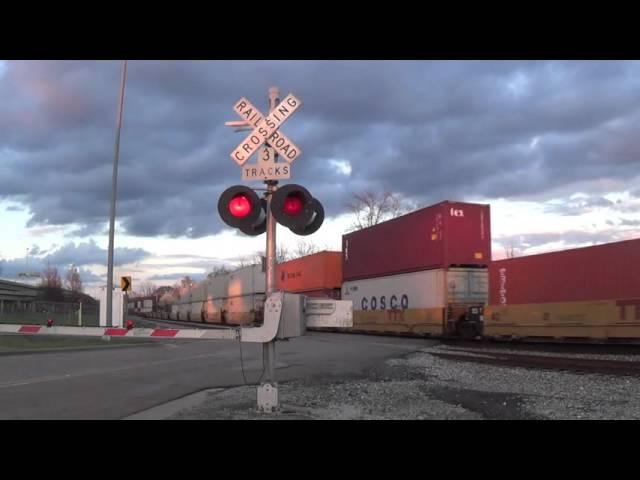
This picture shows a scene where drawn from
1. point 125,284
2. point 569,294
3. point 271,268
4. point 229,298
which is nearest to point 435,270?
point 569,294

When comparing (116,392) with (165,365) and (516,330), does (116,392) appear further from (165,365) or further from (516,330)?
(516,330)

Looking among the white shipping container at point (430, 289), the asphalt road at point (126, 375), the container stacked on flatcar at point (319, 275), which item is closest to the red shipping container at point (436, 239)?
the white shipping container at point (430, 289)

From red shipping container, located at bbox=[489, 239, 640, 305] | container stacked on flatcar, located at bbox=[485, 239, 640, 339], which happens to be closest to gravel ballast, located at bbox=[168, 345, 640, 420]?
container stacked on flatcar, located at bbox=[485, 239, 640, 339]

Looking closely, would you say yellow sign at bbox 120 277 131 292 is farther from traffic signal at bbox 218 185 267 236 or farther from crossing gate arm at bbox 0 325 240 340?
traffic signal at bbox 218 185 267 236

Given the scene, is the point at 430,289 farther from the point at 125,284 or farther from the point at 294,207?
the point at 294,207

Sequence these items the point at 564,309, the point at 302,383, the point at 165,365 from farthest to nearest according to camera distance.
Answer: the point at 564,309 < the point at 165,365 < the point at 302,383

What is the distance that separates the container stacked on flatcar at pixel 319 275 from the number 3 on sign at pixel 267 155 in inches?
935

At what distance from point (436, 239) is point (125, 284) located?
42.6 feet

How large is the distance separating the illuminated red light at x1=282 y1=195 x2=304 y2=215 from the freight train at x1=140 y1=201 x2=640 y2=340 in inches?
401

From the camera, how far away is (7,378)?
35.0 feet

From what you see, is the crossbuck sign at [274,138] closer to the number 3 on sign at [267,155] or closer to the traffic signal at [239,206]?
the number 3 on sign at [267,155]
